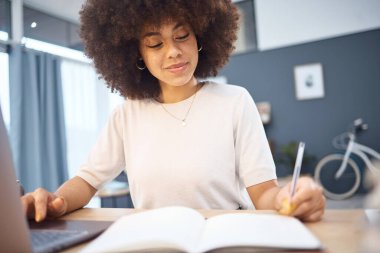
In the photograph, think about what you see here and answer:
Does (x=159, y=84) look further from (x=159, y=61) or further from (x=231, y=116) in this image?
(x=231, y=116)

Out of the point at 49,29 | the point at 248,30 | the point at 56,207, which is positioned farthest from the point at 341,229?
the point at 248,30

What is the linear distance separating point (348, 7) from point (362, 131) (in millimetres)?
1600

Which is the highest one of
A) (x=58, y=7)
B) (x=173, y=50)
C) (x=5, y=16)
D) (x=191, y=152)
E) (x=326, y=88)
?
(x=58, y=7)

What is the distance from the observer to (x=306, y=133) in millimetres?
4574

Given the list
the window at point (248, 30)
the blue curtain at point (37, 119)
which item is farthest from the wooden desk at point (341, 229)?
the window at point (248, 30)

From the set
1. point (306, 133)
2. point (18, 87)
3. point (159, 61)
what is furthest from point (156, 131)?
point (306, 133)

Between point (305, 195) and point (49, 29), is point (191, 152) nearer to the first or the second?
point (305, 195)

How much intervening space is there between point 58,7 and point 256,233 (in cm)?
417

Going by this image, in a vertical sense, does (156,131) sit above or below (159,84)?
below

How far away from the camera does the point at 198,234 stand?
0.50 m

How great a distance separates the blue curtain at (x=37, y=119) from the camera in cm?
343

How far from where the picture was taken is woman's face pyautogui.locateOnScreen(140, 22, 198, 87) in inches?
41.5

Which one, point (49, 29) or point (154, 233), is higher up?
point (49, 29)

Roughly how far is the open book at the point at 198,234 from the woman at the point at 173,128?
1.19 feet
